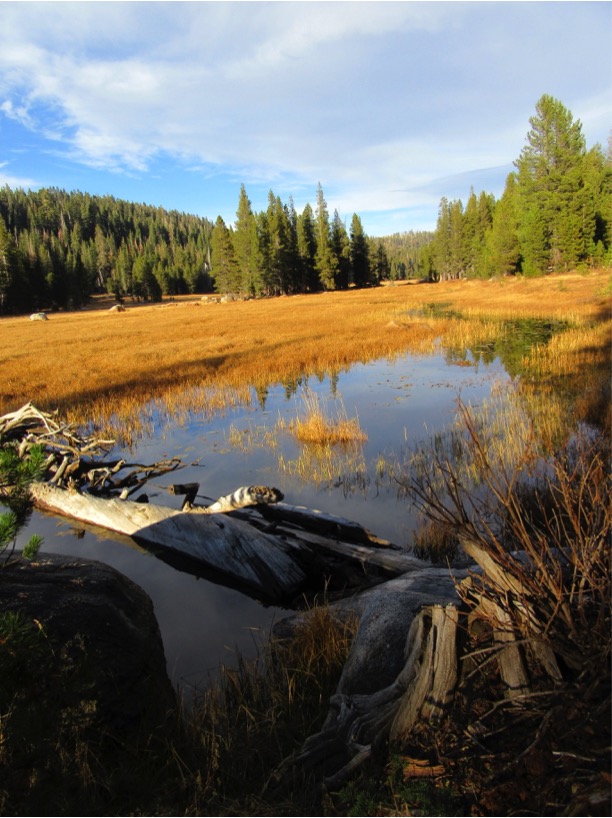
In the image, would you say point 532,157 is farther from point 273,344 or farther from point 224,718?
point 224,718

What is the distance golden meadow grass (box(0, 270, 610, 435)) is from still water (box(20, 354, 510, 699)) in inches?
66.9

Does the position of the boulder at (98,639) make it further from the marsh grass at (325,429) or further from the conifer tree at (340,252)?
the conifer tree at (340,252)

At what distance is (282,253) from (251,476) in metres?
72.9

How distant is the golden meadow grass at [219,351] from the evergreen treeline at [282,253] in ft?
126

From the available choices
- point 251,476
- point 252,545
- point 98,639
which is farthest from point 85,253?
point 98,639

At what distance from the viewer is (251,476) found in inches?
376

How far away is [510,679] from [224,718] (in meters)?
2.12

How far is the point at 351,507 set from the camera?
796 cm

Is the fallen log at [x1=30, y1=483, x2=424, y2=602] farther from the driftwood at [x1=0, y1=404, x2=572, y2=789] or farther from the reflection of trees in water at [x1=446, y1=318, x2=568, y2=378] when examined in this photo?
the reflection of trees in water at [x1=446, y1=318, x2=568, y2=378]

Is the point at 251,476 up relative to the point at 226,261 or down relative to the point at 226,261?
down

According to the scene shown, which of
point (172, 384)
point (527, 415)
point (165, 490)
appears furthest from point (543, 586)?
point (172, 384)

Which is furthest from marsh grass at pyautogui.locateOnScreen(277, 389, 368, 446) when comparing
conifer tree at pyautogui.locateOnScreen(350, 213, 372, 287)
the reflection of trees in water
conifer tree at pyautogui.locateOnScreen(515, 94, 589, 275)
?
conifer tree at pyautogui.locateOnScreen(350, 213, 372, 287)

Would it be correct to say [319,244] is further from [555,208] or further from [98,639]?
[98,639]

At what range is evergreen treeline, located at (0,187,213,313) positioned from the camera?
77125mm
